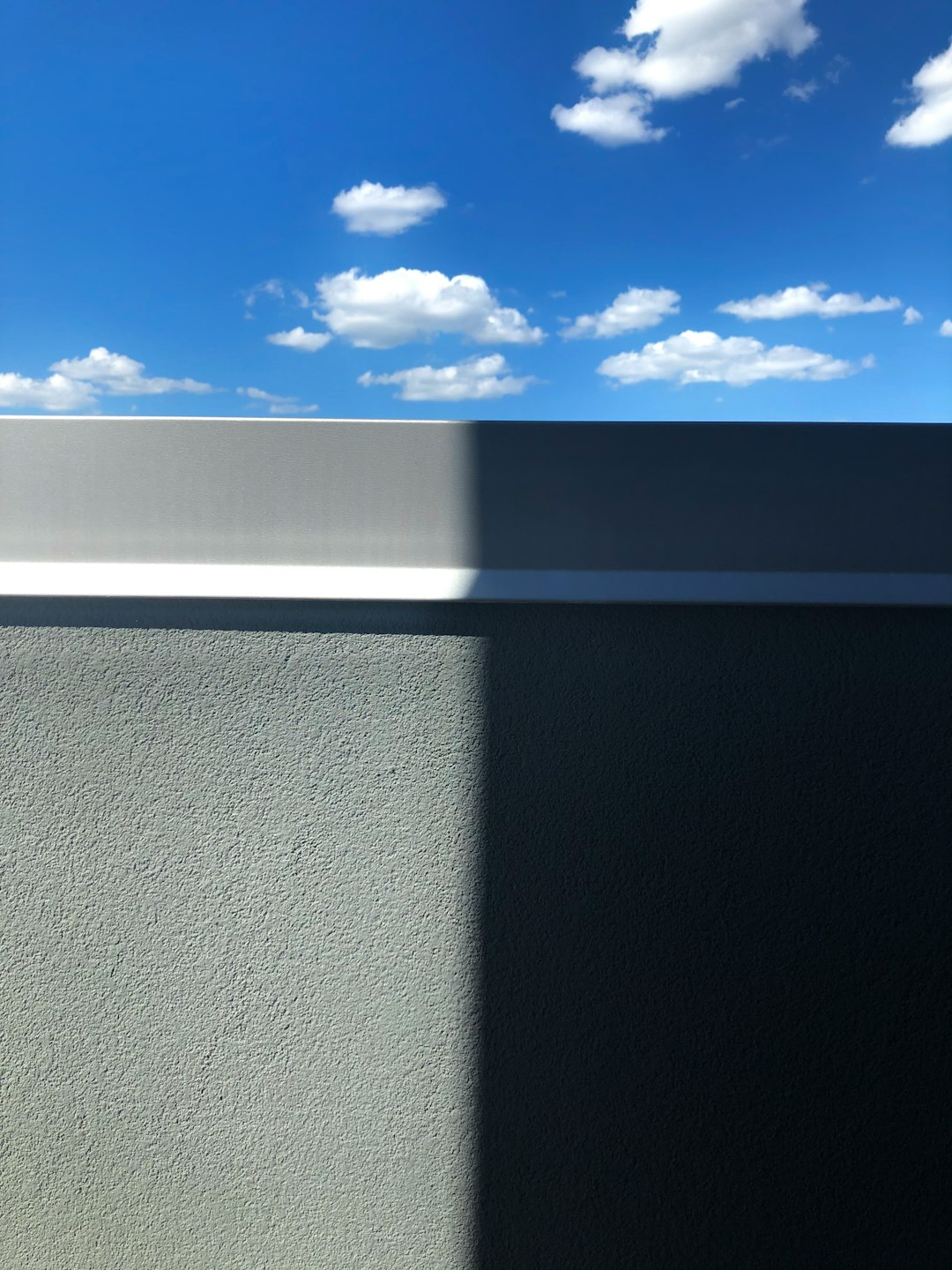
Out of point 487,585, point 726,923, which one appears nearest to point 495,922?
point 726,923

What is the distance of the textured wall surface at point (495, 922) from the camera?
0.93 metres

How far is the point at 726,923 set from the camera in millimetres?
935

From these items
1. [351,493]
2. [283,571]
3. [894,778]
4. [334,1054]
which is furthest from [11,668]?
[894,778]

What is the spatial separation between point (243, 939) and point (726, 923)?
1.89 feet

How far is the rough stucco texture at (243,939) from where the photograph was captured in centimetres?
94

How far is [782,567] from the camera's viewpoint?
0.95m

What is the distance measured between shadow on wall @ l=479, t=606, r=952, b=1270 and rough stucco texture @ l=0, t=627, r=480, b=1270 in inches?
3.0

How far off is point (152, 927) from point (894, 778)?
903mm

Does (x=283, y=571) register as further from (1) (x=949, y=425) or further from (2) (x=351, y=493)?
(1) (x=949, y=425)

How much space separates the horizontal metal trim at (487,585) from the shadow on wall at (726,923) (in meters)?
0.02

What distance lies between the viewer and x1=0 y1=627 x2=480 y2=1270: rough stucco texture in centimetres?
94

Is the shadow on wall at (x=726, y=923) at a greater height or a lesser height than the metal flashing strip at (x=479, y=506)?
lesser

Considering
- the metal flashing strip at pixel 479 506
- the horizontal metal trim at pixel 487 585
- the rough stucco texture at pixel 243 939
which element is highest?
Answer: the metal flashing strip at pixel 479 506

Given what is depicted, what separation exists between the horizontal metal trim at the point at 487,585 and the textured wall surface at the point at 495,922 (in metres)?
0.02
